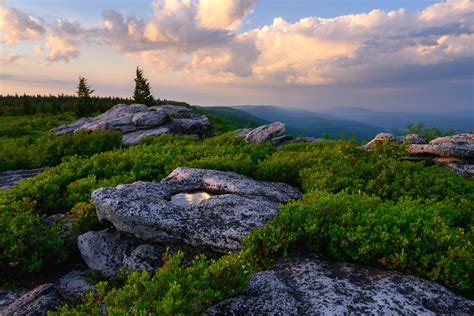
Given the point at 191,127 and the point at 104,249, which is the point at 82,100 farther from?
the point at 104,249

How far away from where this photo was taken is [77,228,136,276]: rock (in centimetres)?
868

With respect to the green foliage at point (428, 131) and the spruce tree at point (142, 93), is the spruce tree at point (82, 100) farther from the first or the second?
the green foliage at point (428, 131)

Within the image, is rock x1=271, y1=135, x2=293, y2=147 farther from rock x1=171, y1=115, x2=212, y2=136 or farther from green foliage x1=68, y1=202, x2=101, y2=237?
green foliage x1=68, y1=202, x2=101, y2=237

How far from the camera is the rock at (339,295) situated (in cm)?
559

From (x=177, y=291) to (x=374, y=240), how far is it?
4181 mm

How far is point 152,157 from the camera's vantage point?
51.3ft

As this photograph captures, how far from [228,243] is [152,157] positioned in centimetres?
886

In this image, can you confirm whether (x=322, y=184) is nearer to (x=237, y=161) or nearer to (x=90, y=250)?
(x=237, y=161)

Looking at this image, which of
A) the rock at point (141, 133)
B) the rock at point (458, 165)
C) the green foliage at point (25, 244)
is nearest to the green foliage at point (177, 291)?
the green foliage at point (25, 244)

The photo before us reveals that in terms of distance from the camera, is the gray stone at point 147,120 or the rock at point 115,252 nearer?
the rock at point 115,252

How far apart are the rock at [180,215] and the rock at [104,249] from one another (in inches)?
17.0

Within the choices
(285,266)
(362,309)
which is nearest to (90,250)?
(285,266)

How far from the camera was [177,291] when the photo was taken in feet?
16.6

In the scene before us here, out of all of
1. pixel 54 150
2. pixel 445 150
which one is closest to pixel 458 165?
pixel 445 150
